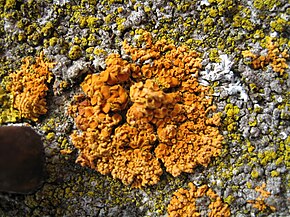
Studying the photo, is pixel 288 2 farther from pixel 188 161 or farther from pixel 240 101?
pixel 188 161

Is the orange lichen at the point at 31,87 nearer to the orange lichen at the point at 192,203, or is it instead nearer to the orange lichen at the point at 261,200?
the orange lichen at the point at 192,203

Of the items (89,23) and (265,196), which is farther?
(89,23)

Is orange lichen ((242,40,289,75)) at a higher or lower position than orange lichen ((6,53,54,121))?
higher

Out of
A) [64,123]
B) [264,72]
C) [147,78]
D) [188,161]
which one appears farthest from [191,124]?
[64,123]

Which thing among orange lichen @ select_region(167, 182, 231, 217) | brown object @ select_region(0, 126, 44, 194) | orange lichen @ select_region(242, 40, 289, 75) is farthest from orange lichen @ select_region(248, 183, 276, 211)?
brown object @ select_region(0, 126, 44, 194)

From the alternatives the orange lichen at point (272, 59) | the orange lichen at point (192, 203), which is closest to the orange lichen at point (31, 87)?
the orange lichen at point (192, 203)

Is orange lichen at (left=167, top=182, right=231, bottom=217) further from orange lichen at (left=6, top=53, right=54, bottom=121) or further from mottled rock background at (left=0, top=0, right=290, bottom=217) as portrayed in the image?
orange lichen at (left=6, top=53, right=54, bottom=121)
